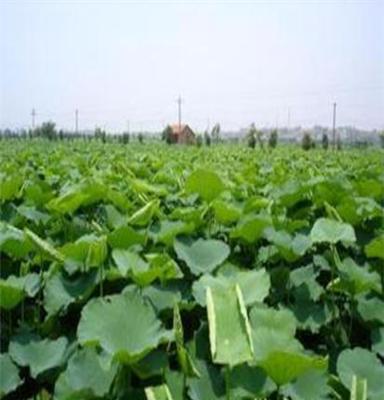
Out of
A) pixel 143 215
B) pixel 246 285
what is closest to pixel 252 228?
pixel 143 215

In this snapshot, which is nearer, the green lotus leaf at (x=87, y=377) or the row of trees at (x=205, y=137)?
the green lotus leaf at (x=87, y=377)

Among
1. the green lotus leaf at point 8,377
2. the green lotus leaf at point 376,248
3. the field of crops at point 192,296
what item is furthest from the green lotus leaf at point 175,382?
the green lotus leaf at point 376,248

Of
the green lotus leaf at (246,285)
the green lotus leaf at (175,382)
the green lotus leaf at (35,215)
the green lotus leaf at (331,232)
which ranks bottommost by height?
the green lotus leaf at (175,382)

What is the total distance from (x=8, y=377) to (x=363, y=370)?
0.64 metres

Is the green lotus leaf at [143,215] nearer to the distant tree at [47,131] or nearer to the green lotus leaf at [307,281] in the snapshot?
the green lotus leaf at [307,281]

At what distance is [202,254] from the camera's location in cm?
143

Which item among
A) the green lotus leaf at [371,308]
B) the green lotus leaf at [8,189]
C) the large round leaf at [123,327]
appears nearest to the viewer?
the large round leaf at [123,327]

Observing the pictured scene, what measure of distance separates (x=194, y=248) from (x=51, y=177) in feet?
4.55

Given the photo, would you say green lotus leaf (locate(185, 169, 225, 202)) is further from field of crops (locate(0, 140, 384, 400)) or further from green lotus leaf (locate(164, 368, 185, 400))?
green lotus leaf (locate(164, 368, 185, 400))

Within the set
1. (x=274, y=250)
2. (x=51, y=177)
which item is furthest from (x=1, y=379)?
(x=51, y=177)

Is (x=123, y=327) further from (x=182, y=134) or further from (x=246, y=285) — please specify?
(x=182, y=134)

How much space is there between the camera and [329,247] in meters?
1.68

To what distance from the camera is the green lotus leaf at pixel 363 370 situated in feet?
3.59

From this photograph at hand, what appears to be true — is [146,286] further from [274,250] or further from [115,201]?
[115,201]
